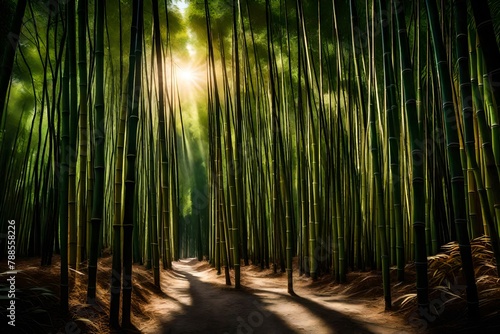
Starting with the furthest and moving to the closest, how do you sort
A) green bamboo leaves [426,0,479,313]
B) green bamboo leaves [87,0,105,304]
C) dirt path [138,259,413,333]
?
dirt path [138,259,413,333] < green bamboo leaves [87,0,105,304] < green bamboo leaves [426,0,479,313]

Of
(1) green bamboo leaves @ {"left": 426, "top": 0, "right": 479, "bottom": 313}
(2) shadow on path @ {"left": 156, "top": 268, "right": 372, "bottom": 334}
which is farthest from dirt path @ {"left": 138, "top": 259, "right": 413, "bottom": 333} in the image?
(1) green bamboo leaves @ {"left": 426, "top": 0, "right": 479, "bottom": 313}

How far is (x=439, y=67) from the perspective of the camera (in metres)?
1.52

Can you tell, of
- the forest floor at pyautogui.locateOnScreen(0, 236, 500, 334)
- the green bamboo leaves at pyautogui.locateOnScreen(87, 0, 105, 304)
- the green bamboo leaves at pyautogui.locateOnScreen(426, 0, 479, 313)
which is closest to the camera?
the green bamboo leaves at pyautogui.locateOnScreen(426, 0, 479, 313)

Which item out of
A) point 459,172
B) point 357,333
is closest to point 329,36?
point 459,172

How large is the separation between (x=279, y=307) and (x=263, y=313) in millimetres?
177

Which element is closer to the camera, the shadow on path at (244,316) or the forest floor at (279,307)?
the forest floor at (279,307)

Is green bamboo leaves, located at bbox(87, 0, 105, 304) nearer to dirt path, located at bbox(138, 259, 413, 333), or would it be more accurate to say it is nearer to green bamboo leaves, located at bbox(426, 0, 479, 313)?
dirt path, located at bbox(138, 259, 413, 333)

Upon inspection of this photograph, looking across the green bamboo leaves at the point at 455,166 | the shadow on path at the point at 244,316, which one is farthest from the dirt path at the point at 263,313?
the green bamboo leaves at the point at 455,166

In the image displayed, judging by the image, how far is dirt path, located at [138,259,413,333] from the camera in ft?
6.03

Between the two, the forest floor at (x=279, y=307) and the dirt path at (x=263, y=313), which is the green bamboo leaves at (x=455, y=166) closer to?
the forest floor at (x=279, y=307)

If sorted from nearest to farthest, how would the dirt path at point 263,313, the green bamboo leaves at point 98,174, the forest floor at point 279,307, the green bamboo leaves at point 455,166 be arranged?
1. the green bamboo leaves at point 455,166
2. the forest floor at point 279,307
3. the green bamboo leaves at point 98,174
4. the dirt path at point 263,313

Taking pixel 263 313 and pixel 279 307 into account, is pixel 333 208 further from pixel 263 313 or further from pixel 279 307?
pixel 263 313

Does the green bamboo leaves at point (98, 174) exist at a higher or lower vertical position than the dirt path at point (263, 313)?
higher

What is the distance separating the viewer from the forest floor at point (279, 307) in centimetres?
154
